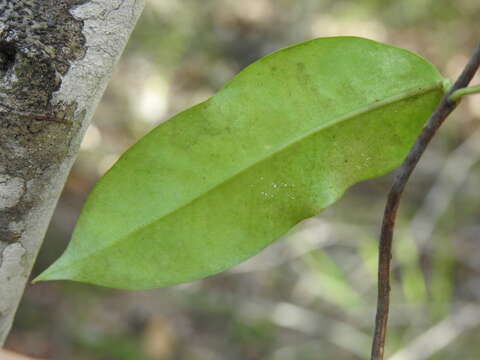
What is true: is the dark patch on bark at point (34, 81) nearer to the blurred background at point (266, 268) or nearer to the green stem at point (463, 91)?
→ the green stem at point (463, 91)

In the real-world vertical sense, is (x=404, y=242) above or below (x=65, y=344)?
above

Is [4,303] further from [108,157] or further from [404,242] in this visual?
[108,157]

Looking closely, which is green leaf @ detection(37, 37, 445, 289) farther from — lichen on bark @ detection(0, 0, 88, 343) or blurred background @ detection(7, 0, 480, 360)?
blurred background @ detection(7, 0, 480, 360)

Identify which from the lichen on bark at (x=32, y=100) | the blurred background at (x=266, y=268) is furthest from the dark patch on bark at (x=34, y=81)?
the blurred background at (x=266, y=268)

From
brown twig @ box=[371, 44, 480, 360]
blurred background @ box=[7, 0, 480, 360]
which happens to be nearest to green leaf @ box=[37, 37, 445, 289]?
brown twig @ box=[371, 44, 480, 360]

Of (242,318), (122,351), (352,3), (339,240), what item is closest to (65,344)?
(122,351)

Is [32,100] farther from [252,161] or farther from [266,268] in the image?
[266,268]
